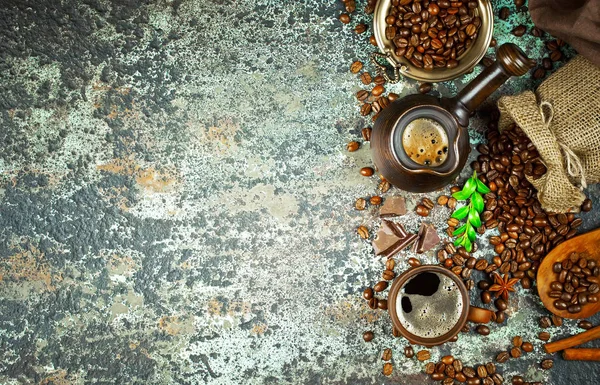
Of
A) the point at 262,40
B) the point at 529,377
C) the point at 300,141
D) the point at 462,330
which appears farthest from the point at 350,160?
the point at 529,377

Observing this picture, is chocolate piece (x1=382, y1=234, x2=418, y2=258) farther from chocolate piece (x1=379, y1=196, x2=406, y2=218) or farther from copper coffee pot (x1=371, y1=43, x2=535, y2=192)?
copper coffee pot (x1=371, y1=43, x2=535, y2=192)

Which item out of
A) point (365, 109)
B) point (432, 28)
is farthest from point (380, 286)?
point (432, 28)

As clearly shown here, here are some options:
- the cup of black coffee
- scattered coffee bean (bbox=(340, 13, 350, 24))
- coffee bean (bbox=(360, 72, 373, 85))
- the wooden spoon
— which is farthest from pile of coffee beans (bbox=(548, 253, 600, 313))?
scattered coffee bean (bbox=(340, 13, 350, 24))

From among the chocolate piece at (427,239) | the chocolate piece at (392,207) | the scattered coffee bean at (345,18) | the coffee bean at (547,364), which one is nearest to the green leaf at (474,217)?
the chocolate piece at (427,239)

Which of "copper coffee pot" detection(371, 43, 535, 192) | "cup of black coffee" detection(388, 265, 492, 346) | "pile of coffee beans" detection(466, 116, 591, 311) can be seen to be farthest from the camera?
"pile of coffee beans" detection(466, 116, 591, 311)

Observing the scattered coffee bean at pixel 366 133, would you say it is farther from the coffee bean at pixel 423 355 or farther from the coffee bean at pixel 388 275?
the coffee bean at pixel 423 355

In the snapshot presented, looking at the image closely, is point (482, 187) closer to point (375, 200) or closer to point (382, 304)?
point (375, 200)
